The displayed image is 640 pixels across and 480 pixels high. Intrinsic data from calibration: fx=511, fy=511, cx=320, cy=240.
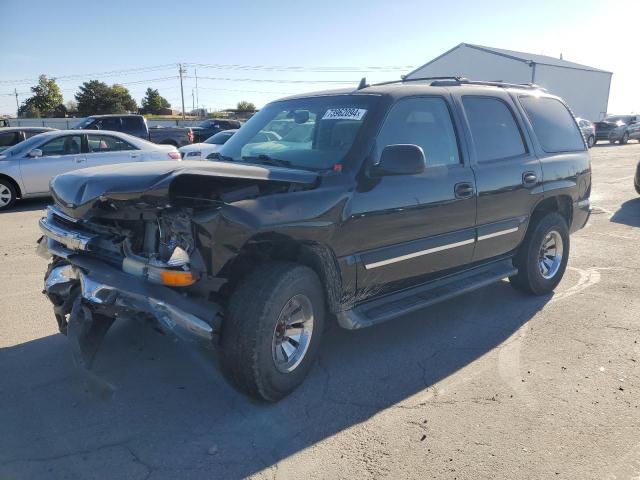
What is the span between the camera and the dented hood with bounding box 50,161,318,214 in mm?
2850

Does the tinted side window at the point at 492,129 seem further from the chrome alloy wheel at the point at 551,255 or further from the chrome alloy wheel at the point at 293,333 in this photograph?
the chrome alloy wheel at the point at 293,333

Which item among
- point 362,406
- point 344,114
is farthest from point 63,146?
point 362,406

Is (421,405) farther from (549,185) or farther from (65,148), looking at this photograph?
(65,148)

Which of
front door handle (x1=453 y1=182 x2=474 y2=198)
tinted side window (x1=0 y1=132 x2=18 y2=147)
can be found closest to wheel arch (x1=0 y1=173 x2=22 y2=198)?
tinted side window (x1=0 y1=132 x2=18 y2=147)

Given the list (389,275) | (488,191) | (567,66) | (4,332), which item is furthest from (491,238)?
(567,66)

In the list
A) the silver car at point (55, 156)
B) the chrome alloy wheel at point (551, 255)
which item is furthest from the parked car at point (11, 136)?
the chrome alloy wheel at point (551, 255)

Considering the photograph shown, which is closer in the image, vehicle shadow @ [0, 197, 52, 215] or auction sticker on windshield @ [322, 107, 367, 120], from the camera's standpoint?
auction sticker on windshield @ [322, 107, 367, 120]

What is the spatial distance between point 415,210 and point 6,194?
31.6 ft

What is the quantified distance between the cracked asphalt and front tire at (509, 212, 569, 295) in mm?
393

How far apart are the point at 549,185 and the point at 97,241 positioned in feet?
13.7

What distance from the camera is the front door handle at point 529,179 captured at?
4.82 metres

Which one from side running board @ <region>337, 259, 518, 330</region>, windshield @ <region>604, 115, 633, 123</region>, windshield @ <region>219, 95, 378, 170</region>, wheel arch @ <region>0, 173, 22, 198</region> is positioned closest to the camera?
side running board @ <region>337, 259, 518, 330</region>

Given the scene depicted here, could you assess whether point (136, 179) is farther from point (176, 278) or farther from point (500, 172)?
point (500, 172)

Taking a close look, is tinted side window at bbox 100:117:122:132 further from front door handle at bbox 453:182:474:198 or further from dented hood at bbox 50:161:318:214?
front door handle at bbox 453:182:474:198
